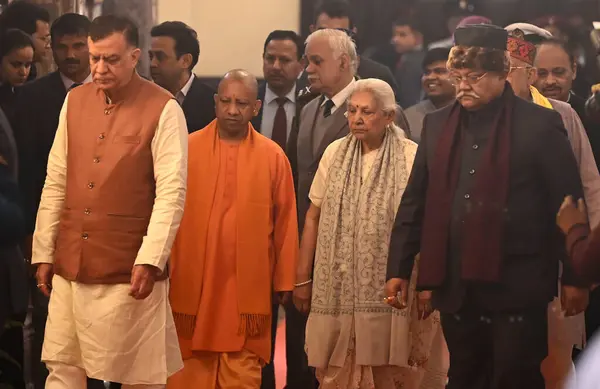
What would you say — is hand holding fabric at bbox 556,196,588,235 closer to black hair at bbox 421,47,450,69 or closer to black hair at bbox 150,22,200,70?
black hair at bbox 421,47,450,69

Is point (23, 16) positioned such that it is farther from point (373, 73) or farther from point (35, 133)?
point (373, 73)

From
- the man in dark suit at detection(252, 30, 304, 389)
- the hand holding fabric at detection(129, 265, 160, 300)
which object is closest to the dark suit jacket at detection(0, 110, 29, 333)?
the hand holding fabric at detection(129, 265, 160, 300)

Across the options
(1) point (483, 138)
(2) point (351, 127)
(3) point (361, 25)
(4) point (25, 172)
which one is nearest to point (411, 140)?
(2) point (351, 127)

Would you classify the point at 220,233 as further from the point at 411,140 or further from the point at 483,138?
the point at 483,138

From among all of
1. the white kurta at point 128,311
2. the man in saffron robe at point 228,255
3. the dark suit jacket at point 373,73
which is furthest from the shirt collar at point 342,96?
the white kurta at point 128,311

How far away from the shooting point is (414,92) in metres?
6.44

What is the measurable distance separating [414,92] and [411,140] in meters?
0.96

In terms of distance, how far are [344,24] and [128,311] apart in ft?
7.68

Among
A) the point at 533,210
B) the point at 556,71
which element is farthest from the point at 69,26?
the point at 533,210

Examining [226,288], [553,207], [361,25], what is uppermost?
[361,25]

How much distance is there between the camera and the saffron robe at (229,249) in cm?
551

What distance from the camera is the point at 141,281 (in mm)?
4648

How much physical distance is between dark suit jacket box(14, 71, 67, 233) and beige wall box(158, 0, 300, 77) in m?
0.69

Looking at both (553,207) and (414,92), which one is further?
(414,92)
